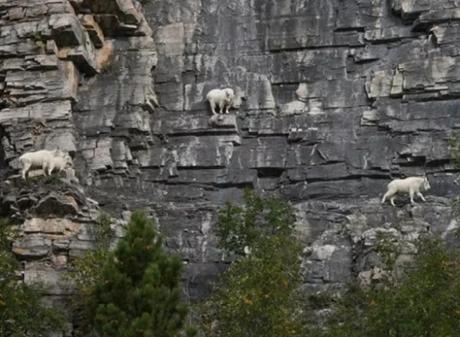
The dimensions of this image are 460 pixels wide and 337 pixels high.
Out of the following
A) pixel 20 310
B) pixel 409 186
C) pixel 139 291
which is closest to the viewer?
pixel 139 291

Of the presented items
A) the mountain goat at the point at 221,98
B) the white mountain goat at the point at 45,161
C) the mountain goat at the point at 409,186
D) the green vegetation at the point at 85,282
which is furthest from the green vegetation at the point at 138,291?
the mountain goat at the point at 221,98

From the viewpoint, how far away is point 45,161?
32.1 m

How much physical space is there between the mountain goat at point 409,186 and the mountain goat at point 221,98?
732cm

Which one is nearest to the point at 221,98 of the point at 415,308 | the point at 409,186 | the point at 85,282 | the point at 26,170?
the point at 26,170

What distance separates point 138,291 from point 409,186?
12076 mm

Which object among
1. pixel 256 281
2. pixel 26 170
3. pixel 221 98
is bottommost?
pixel 256 281

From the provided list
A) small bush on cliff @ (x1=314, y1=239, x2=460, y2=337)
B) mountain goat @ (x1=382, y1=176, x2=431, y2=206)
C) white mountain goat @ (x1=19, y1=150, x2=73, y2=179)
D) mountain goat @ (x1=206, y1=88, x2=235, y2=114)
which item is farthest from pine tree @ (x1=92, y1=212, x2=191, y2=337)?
mountain goat @ (x1=206, y1=88, x2=235, y2=114)

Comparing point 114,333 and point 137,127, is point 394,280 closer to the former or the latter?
point 114,333

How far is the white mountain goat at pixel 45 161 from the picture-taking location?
1260 inches

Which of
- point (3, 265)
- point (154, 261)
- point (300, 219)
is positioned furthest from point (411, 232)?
point (3, 265)

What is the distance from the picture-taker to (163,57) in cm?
3878

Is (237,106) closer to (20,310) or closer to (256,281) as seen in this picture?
(256,281)

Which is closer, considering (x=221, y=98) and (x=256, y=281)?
(x=256, y=281)

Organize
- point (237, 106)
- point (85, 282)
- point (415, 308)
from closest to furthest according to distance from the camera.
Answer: point (415, 308) < point (85, 282) < point (237, 106)
